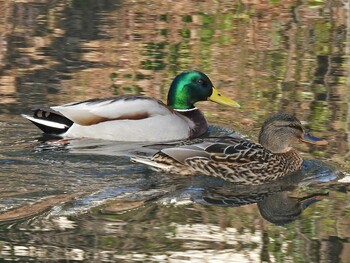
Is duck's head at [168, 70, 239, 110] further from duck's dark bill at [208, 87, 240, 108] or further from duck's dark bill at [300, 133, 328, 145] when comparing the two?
duck's dark bill at [300, 133, 328, 145]

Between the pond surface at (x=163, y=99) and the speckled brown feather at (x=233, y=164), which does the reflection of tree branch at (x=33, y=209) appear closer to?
the pond surface at (x=163, y=99)

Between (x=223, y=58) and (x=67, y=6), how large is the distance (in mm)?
4061

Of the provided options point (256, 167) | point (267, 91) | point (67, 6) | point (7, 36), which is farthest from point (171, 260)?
point (67, 6)

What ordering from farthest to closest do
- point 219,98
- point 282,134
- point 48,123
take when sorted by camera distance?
point 219,98
point 48,123
point 282,134

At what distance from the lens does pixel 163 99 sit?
12734mm

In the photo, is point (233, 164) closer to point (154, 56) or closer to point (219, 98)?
point (219, 98)

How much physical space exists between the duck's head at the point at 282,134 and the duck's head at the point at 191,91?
183 cm

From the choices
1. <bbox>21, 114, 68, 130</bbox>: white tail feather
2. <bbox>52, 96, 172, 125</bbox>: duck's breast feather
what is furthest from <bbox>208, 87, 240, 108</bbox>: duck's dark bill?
<bbox>21, 114, 68, 130</bbox>: white tail feather

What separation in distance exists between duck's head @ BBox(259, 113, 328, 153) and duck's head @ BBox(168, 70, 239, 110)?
6.01ft

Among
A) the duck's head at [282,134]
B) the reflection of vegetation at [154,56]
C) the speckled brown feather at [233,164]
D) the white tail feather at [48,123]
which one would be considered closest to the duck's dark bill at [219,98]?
the white tail feather at [48,123]

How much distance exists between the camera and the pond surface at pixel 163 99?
7695 millimetres

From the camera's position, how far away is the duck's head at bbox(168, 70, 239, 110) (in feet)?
38.7

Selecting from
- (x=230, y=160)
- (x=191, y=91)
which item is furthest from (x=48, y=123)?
(x=230, y=160)

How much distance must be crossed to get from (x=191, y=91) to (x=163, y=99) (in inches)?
37.0
